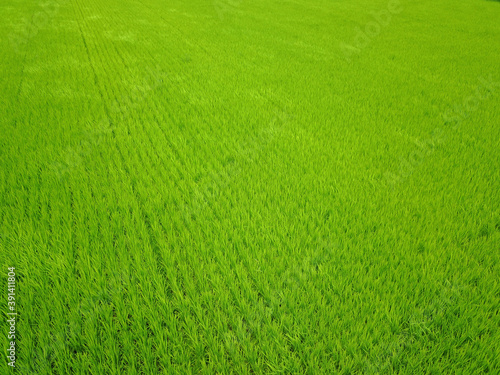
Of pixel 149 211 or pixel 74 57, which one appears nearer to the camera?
pixel 149 211

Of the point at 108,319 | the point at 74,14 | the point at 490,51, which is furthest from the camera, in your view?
the point at 74,14

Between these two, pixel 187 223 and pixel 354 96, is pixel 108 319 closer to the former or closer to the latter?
pixel 187 223

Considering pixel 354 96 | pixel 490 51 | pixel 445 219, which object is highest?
pixel 490 51

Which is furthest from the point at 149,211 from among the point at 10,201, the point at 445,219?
the point at 445,219

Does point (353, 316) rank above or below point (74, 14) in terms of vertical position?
below

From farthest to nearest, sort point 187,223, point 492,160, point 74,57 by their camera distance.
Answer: point 74,57 < point 492,160 < point 187,223

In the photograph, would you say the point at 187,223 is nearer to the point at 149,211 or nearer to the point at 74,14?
the point at 149,211

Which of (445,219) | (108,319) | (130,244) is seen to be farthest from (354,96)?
(108,319)
